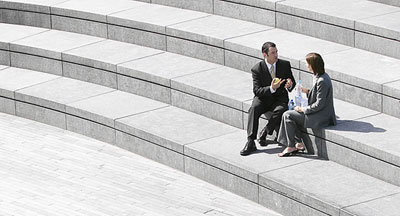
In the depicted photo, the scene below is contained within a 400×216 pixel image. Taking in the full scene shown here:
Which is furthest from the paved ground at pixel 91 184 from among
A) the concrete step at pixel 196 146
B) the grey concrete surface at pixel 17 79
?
the grey concrete surface at pixel 17 79

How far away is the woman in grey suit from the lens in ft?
31.6

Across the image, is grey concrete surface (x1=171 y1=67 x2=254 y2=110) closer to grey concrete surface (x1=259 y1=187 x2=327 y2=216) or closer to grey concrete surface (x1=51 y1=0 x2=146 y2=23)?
grey concrete surface (x1=259 y1=187 x2=327 y2=216)

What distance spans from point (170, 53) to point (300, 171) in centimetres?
408

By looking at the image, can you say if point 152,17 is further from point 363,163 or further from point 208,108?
point 363,163

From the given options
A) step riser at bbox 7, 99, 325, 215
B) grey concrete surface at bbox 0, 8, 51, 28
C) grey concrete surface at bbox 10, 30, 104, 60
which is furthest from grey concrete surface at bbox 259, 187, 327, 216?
grey concrete surface at bbox 0, 8, 51, 28

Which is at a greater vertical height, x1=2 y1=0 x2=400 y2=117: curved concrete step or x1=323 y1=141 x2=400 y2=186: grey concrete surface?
x1=2 y1=0 x2=400 y2=117: curved concrete step

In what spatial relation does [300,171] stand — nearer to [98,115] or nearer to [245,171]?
[245,171]

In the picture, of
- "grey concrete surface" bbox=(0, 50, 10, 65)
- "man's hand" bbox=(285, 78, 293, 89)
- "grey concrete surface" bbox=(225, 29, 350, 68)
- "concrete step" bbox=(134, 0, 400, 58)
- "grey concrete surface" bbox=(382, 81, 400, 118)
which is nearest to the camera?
"grey concrete surface" bbox=(382, 81, 400, 118)

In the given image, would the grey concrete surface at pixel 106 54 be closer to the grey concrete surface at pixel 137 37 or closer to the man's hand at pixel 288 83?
the grey concrete surface at pixel 137 37

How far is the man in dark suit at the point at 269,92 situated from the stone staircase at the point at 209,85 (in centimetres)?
25

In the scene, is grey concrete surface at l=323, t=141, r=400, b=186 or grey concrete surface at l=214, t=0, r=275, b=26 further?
grey concrete surface at l=214, t=0, r=275, b=26

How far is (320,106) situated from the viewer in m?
9.66

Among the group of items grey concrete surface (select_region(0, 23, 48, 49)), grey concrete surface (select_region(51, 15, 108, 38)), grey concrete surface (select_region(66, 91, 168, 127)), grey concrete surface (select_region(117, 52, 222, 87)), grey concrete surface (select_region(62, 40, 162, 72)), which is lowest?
grey concrete surface (select_region(66, 91, 168, 127))

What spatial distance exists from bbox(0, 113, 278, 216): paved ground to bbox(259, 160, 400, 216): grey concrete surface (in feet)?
1.42
